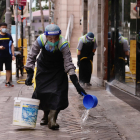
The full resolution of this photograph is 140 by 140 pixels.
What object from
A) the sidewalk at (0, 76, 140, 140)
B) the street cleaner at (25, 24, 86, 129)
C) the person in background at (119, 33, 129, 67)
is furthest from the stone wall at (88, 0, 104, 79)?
the street cleaner at (25, 24, 86, 129)

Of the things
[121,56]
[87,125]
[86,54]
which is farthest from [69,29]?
[87,125]

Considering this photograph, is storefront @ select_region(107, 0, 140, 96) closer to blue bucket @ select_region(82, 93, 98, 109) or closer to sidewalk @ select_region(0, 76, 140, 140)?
sidewalk @ select_region(0, 76, 140, 140)

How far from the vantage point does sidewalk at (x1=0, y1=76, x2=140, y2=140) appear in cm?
525

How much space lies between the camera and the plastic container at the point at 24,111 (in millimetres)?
5395

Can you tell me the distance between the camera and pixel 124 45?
9438 millimetres

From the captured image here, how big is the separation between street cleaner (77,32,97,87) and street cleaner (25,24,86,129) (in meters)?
5.39

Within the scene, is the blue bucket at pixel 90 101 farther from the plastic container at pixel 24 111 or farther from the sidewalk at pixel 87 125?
the plastic container at pixel 24 111

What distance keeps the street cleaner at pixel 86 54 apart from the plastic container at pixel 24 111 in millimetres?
5907

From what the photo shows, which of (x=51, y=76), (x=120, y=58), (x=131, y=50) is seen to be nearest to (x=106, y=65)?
(x=120, y=58)

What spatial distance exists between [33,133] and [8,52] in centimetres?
615

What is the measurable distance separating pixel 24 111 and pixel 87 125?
118cm

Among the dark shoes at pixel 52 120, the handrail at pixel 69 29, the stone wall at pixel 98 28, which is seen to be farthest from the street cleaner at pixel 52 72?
the handrail at pixel 69 29

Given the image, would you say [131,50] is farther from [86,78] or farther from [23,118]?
[23,118]

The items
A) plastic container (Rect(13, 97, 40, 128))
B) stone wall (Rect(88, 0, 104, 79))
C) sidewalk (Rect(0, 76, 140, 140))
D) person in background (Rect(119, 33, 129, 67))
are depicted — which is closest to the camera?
sidewalk (Rect(0, 76, 140, 140))
